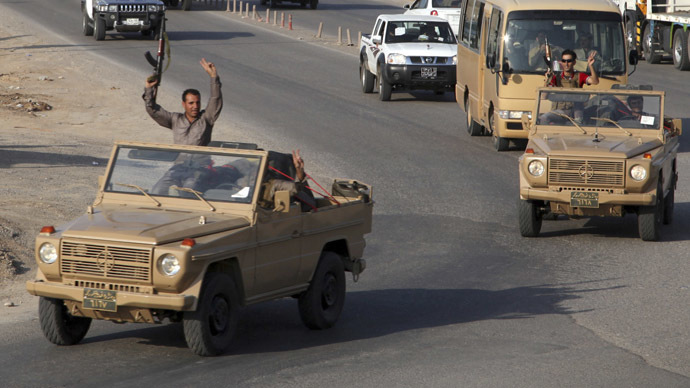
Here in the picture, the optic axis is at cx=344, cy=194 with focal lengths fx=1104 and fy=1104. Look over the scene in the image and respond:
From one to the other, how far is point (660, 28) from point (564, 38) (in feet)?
56.0

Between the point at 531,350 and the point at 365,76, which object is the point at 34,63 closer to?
the point at 365,76

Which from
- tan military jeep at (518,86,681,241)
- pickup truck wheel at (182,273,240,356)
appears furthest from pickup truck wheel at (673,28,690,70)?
pickup truck wheel at (182,273,240,356)

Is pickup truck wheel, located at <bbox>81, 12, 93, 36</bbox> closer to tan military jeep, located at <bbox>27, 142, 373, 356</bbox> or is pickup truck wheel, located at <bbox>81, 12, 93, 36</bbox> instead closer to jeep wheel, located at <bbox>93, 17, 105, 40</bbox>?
jeep wheel, located at <bbox>93, 17, 105, 40</bbox>

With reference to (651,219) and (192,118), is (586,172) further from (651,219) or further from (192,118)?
(192,118)

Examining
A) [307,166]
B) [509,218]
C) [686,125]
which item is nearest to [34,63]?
[307,166]

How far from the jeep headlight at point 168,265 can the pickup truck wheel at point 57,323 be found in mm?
1024

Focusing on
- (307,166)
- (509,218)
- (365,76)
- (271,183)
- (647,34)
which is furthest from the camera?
(647,34)

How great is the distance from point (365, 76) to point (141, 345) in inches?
Answer: 755

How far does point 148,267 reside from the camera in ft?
25.0

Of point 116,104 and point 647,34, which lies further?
point 647,34

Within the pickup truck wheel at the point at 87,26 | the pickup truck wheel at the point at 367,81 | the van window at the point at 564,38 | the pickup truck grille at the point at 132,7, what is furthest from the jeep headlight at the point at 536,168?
the pickup truck wheel at the point at 87,26

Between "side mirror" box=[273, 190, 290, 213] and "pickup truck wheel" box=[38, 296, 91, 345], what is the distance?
175cm

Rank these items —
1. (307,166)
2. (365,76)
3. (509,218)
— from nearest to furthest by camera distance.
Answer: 1. (509,218)
2. (307,166)
3. (365,76)

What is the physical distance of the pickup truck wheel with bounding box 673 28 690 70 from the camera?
3250 centimetres
